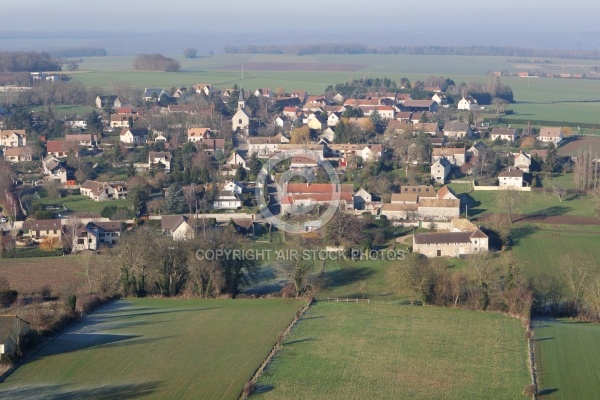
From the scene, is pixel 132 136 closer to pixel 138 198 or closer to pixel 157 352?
pixel 138 198

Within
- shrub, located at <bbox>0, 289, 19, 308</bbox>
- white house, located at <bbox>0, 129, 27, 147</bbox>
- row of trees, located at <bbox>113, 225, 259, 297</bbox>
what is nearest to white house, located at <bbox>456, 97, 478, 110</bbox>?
white house, located at <bbox>0, 129, 27, 147</bbox>

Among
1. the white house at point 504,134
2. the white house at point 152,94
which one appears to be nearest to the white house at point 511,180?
the white house at point 504,134

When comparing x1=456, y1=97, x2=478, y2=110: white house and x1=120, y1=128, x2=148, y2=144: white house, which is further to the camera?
x1=456, y1=97, x2=478, y2=110: white house

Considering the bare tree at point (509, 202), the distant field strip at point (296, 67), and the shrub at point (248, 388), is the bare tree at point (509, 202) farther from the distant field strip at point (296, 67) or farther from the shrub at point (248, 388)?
the distant field strip at point (296, 67)

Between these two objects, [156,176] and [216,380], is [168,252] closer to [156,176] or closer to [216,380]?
[216,380]

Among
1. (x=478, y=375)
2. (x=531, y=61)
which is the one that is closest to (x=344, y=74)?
(x=531, y=61)

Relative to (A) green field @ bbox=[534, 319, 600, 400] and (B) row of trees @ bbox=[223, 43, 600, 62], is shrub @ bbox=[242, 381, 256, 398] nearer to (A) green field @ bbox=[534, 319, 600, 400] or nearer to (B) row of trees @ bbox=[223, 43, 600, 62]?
(A) green field @ bbox=[534, 319, 600, 400]

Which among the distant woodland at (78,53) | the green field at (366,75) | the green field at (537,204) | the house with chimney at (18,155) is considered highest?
the distant woodland at (78,53)

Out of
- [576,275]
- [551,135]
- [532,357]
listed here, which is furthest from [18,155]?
[532,357]
